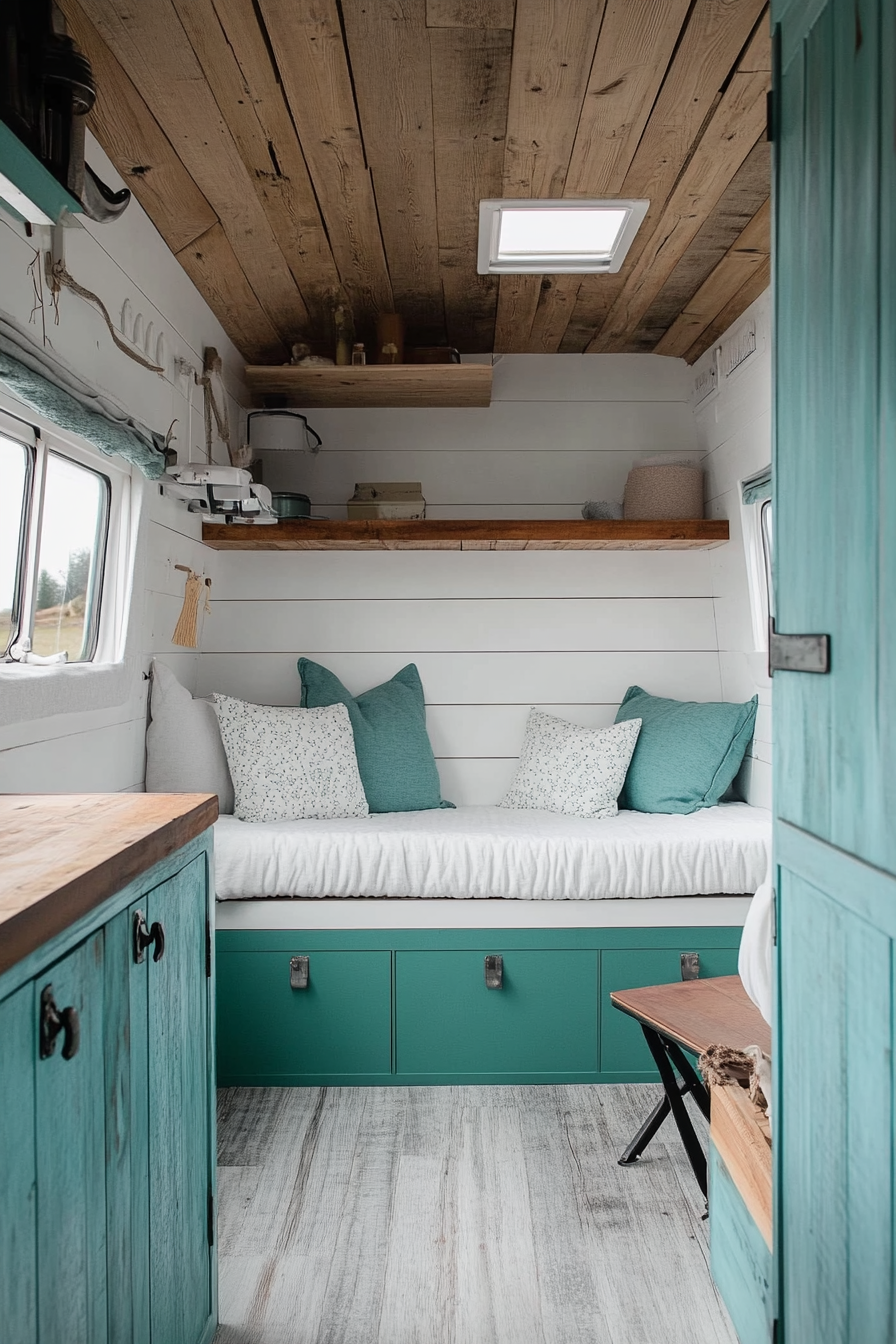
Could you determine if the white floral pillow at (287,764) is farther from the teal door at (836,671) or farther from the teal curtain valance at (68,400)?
the teal door at (836,671)

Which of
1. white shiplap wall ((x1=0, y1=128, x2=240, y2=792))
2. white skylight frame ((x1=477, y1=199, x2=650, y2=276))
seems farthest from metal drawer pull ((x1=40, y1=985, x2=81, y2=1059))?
white skylight frame ((x1=477, y1=199, x2=650, y2=276))

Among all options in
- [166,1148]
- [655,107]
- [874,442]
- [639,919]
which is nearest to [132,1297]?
[166,1148]

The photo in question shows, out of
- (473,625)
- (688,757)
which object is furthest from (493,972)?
(473,625)

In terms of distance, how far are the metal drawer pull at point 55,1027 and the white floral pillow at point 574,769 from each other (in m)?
Answer: 2.39

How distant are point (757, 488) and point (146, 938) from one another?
2.58 m

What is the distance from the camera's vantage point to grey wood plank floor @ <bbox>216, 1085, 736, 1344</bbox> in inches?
69.7

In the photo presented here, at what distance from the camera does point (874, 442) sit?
3.38 feet

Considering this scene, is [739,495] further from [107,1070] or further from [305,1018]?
[107,1070]

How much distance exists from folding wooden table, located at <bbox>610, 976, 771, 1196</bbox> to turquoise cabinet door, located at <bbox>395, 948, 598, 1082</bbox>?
0.55 metres

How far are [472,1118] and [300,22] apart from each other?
8.72 ft

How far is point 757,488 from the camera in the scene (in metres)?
3.16

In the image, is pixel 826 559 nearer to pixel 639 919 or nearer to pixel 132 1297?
pixel 132 1297

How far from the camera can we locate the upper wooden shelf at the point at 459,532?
3.37m

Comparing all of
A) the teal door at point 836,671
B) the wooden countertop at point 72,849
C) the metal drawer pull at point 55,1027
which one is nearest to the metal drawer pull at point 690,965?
the teal door at point 836,671
